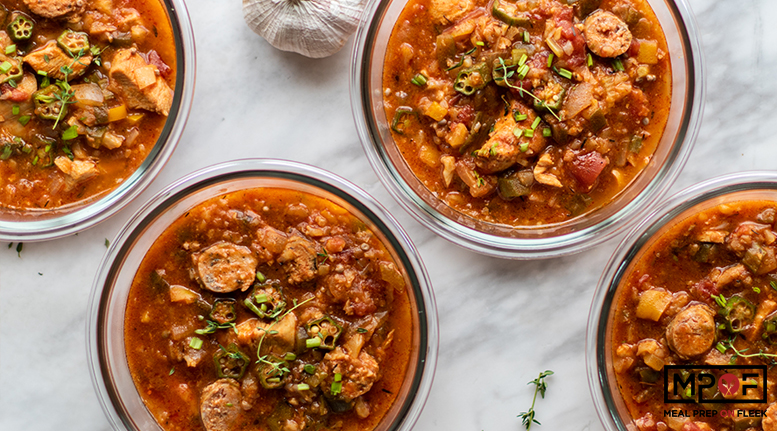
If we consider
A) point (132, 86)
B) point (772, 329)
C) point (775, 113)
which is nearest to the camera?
point (772, 329)

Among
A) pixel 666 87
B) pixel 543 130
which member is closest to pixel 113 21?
pixel 543 130

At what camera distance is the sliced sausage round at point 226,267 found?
2789 mm

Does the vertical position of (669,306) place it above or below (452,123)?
below

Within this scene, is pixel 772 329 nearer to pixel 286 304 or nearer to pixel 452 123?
pixel 452 123

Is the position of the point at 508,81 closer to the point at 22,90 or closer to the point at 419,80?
the point at 419,80

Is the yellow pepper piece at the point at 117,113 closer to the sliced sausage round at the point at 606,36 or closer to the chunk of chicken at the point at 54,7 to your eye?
the chunk of chicken at the point at 54,7

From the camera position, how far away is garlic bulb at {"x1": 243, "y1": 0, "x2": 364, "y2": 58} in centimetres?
303

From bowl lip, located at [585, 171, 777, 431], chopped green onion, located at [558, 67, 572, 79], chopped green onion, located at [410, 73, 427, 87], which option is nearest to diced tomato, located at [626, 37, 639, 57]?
chopped green onion, located at [558, 67, 572, 79]

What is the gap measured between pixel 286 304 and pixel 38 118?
164 centimetres

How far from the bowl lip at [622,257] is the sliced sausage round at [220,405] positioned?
1.84 meters

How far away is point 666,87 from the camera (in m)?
2.96

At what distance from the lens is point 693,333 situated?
8.87 feet

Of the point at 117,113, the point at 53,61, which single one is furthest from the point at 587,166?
the point at 53,61

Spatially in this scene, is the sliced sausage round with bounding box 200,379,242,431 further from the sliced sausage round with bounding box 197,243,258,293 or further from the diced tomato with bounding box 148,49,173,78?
the diced tomato with bounding box 148,49,173,78
